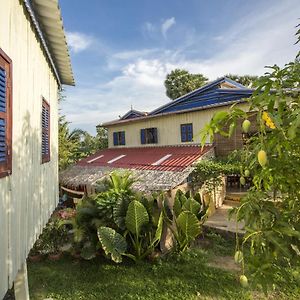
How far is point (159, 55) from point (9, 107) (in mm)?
12818

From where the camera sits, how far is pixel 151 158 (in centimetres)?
1641

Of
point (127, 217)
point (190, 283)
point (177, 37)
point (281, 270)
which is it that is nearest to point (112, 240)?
point (127, 217)

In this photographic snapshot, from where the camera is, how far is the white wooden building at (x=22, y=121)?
2801mm

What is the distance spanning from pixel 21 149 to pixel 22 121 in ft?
1.25

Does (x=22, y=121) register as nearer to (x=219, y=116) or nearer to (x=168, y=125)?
(x=219, y=116)

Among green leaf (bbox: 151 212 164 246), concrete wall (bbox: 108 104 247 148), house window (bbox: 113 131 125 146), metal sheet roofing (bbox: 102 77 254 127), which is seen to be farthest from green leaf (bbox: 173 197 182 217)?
house window (bbox: 113 131 125 146)

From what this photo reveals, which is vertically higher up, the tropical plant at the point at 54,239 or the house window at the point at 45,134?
the house window at the point at 45,134

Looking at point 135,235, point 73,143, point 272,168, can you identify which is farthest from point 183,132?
point 272,168

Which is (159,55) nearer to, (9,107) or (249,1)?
(249,1)

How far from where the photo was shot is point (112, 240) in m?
8.01

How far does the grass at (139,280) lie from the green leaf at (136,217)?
1.33 m

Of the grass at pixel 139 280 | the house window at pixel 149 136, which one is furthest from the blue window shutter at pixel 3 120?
the house window at pixel 149 136

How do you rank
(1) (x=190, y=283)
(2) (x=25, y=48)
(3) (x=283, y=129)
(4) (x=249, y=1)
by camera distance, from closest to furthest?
(3) (x=283, y=129) < (2) (x=25, y=48) < (4) (x=249, y=1) < (1) (x=190, y=283)

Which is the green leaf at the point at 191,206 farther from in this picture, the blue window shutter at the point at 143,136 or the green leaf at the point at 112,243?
the blue window shutter at the point at 143,136
